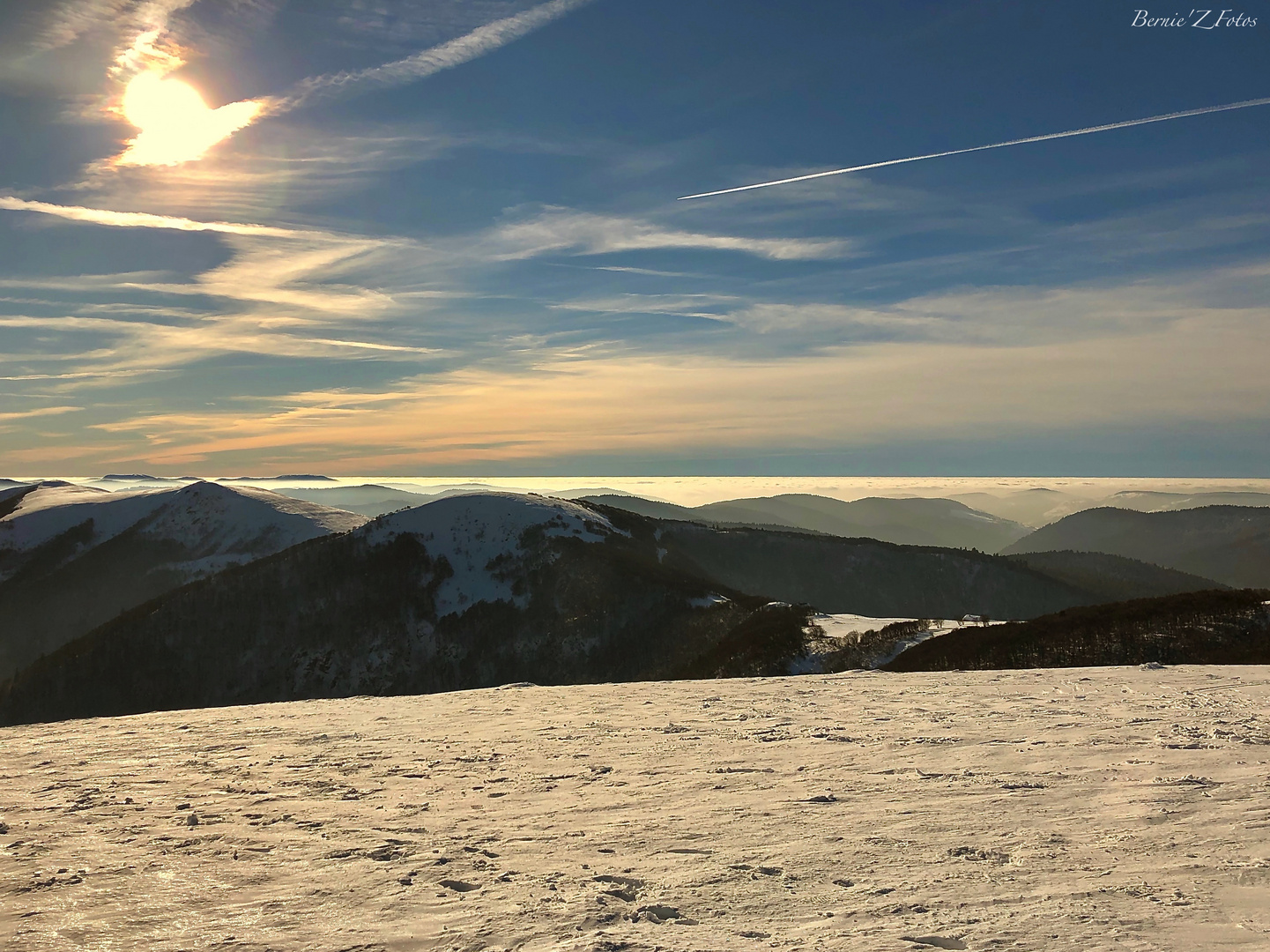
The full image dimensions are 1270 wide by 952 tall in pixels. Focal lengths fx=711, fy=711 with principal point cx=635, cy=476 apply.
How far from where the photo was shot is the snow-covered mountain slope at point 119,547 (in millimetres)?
124000

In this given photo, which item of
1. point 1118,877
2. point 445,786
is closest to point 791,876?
point 1118,877

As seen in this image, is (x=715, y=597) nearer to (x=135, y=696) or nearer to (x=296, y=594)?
(x=296, y=594)

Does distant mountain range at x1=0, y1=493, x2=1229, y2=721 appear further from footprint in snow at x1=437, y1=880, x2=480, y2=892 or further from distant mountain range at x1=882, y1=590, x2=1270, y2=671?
footprint in snow at x1=437, y1=880, x2=480, y2=892

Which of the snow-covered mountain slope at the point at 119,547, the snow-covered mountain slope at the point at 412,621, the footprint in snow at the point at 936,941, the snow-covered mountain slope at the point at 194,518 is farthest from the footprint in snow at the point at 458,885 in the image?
the snow-covered mountain slope at the point at 194,518

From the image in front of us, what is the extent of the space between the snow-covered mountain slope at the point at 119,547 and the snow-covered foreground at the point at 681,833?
386 feet

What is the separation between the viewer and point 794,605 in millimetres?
52219

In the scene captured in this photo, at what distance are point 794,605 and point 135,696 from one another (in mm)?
69802

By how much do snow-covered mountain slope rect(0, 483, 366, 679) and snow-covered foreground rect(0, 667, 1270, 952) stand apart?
386ft

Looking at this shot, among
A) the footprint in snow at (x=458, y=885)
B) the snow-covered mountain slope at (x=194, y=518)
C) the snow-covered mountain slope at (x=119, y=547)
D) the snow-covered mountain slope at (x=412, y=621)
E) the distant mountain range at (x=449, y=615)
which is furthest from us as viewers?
the snow-covered mountain slope at (x=194, y=518)

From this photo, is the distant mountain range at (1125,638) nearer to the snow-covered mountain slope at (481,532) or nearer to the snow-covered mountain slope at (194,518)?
the snow-covered mountain slope at (481,532)

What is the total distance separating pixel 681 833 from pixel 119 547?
6386 inches

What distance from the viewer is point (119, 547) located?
447 ft

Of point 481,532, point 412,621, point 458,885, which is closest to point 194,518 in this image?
point 481,532

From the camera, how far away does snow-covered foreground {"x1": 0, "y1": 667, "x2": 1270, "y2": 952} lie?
5.92 metres
